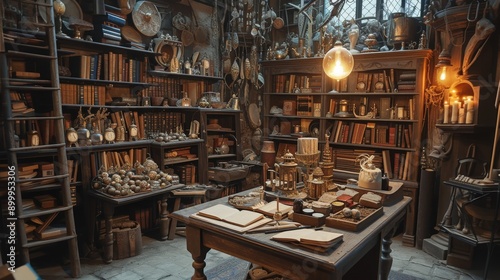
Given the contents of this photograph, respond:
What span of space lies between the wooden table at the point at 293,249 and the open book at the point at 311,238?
0.03 meters

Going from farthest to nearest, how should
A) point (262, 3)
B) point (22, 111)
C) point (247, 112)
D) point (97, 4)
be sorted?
point (247, 112) → point (262, 3) → point (97, 4) → point (22, 111)

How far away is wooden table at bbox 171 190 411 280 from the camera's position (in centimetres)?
155

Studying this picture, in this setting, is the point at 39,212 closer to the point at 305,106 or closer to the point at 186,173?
the point at 186,173

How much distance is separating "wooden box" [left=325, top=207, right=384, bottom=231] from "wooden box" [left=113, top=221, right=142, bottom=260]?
7.34 feet

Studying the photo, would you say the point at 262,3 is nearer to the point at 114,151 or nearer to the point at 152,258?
the point at 114,151

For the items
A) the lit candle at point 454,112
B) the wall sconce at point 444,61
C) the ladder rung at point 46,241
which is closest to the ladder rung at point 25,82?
the ladder rung at point 46,241

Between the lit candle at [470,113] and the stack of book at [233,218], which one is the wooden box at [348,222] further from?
the lit candle at [470,113]

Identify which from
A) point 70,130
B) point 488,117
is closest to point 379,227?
point 488,117

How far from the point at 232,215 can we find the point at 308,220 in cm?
45

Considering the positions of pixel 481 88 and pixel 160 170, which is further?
pixel 160 170

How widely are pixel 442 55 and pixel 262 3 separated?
8.51ft

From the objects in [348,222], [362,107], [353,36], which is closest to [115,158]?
[348,222]

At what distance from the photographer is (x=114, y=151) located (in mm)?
3771

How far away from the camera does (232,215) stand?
202cm
